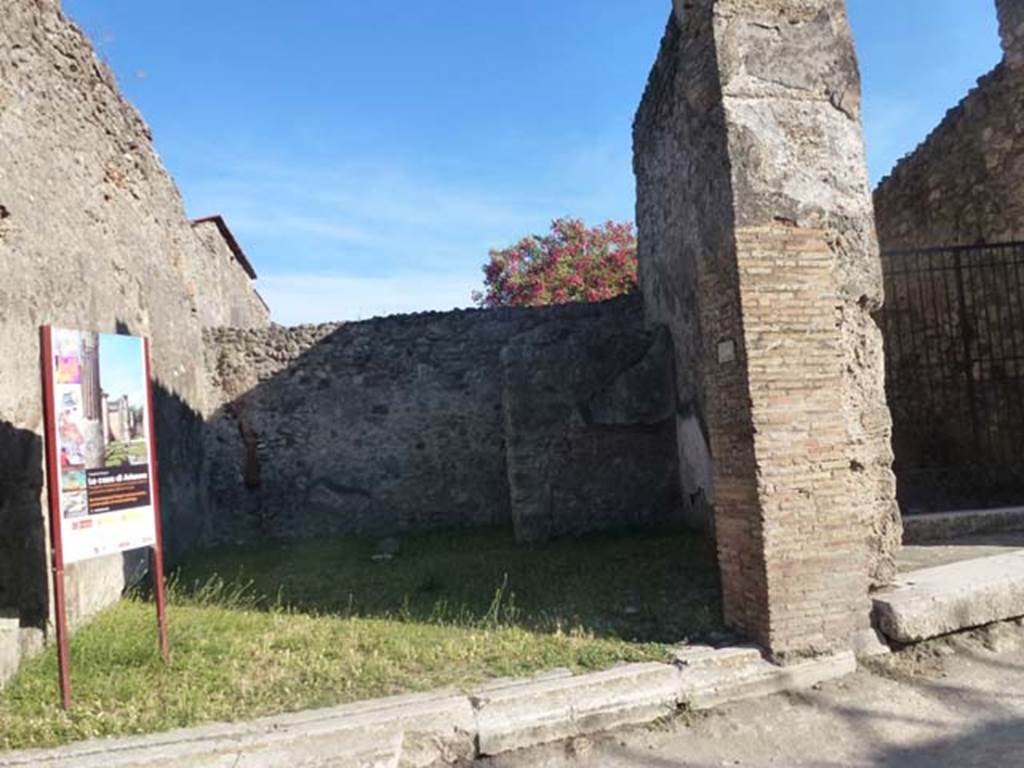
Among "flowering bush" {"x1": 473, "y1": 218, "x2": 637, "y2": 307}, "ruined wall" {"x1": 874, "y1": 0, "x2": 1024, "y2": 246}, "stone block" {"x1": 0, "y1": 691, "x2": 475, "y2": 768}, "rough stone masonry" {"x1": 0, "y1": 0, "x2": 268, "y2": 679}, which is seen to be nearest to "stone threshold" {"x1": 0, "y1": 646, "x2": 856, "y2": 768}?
"stone block" {"x1": 0, "y1": 691, "x2": 475, "y2": 768}

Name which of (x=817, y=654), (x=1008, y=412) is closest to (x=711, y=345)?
(x=817, y=654)

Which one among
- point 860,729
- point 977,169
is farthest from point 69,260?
point 977,169

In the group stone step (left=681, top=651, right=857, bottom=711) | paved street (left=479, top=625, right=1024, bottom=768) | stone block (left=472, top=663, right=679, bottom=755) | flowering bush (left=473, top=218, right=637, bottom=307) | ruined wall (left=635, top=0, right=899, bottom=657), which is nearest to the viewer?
paved street (left=479, top=625, right=1024, bottom=768)

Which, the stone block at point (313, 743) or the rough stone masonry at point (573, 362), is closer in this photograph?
the stone block at point (313, 743)

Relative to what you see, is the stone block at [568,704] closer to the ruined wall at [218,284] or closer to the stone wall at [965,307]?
the stone wall at [965,307]

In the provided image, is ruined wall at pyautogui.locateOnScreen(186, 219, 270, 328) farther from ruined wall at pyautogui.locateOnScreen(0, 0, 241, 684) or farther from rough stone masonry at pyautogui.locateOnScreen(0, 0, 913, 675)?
ruined wall at pyautogui.locateOnScreen(0, 0, 241, 684)

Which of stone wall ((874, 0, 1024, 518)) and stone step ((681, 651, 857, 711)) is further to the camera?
stone wall ((874, 0, 1024, 518))

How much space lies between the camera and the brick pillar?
7.20 metres

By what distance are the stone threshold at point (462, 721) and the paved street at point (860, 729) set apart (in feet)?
0.27

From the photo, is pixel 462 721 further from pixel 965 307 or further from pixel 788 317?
pixel 965 307

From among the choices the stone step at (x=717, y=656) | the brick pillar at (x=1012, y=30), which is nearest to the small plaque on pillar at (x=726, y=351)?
the stone step at (x=717, y=656)

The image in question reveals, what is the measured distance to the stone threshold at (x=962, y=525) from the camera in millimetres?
5703

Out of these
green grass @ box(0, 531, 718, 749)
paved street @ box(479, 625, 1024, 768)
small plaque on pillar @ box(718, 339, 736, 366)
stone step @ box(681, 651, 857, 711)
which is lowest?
paved street @ box(479, 625, 1024, 768)

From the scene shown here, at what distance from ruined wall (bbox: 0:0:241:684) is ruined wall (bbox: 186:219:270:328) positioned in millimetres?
906
